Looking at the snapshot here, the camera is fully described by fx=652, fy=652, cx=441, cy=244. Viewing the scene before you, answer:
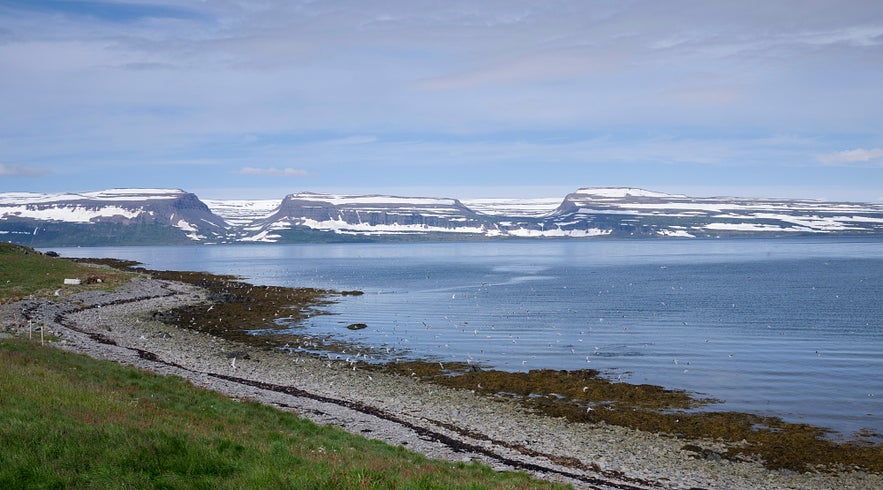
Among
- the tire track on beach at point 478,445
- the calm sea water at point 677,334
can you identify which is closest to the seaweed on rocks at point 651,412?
the calm sea water at point 677,334

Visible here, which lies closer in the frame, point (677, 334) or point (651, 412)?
point (651, 412)

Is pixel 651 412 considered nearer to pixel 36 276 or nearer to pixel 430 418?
pixel 430 418

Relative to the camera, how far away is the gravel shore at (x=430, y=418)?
70.4 feet

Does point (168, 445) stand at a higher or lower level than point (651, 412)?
higher

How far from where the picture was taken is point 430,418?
28562 millimetres

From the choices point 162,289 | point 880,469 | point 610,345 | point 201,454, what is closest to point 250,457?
point 201,454

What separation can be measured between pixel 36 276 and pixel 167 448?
7497 centimetres

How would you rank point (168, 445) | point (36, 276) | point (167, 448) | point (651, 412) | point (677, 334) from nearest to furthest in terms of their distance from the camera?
point (167, 448) → point (168, 445) → point (651, 412) → point (677, 334) → point (36, 276)

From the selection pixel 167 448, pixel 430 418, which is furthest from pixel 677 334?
pixel 167 448

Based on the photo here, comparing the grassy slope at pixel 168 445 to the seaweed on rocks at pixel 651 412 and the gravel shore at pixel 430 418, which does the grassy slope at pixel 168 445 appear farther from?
the seaweed on rocks at pixel 651 412

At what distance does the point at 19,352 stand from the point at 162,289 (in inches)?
2478

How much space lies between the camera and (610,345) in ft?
164

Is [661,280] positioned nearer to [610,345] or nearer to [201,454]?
[610,345]

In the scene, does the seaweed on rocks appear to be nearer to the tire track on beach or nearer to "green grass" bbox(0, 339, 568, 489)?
the tire track on beach
